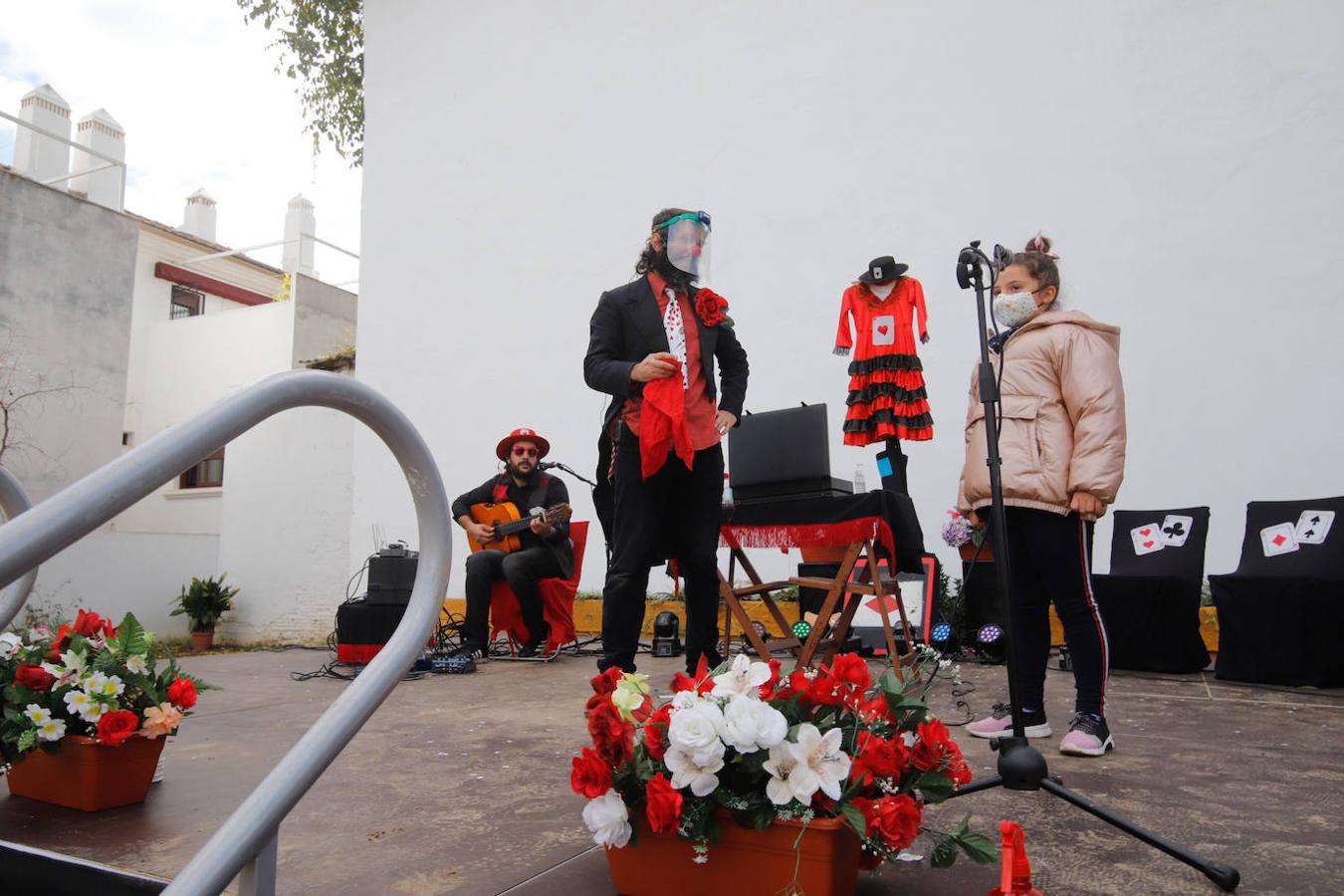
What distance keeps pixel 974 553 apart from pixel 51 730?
403cm

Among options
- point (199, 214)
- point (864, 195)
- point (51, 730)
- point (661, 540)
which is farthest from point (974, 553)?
point (199, 214)

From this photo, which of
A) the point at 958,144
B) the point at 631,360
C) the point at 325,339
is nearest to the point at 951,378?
the point at 958,144

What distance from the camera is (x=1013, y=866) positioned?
3.92 ft

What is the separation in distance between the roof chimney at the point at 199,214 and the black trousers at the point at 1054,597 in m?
17.8

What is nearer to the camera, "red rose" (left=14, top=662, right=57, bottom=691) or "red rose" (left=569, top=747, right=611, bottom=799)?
"red rose" (left=569, top=747, right=611, bottom=799)

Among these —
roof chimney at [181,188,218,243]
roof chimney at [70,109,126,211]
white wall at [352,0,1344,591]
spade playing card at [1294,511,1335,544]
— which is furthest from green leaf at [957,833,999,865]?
roof chimney at [181,188,218,243]

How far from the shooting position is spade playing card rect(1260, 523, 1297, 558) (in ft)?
13.7

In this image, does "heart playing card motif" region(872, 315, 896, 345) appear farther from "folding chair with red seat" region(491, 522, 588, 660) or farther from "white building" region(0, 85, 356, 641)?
"white building" region(0, 85, 356, 641)

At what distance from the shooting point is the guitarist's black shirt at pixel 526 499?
5.29 m

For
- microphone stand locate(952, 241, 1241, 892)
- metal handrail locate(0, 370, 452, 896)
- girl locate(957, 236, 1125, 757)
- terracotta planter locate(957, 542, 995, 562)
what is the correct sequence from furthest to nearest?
1. terracotta planter locate(957, 542, 995, 562)
2. girl locate(957, 236, 1125, 757)
3. microphone stand locate(952, 241, 1241, 892)
4. metal handrail locate(0, 370, 452, 896)

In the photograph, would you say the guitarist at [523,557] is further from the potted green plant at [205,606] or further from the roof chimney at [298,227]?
the roof chimney at [298,227]

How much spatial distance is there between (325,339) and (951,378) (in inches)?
371

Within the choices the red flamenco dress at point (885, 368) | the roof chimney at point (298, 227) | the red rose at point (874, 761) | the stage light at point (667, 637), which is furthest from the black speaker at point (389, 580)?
the roof chimney at point (298, 227)

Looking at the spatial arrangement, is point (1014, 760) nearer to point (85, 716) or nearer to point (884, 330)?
point (85, 716)
